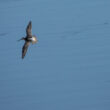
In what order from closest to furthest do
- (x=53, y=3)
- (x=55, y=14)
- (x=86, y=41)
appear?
(x=86, y=41) < (x=55, y=14) < (x=53, y=3)

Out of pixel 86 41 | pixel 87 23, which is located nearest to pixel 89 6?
pixel 87 23

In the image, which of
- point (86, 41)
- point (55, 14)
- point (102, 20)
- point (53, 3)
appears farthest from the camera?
point (53, 3)

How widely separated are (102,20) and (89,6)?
4.24ft

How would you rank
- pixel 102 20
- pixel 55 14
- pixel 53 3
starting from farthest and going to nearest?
pixel 53 3
pixel 55 14
pixel 102 20

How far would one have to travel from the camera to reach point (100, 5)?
1434cm

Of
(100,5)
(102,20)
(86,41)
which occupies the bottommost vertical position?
(86,41)

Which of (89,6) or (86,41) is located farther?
(89,6)

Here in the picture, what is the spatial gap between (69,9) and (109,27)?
1.93 meters

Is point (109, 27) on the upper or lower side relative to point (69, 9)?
lower

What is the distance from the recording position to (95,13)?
45.2 feet

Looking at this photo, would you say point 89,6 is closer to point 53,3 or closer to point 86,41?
point 53,3

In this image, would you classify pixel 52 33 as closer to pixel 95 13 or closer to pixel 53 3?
pixel 95 13

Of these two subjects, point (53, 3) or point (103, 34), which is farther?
point (53, 3)

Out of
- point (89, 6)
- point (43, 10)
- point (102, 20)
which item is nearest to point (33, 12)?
point (43, 10)
